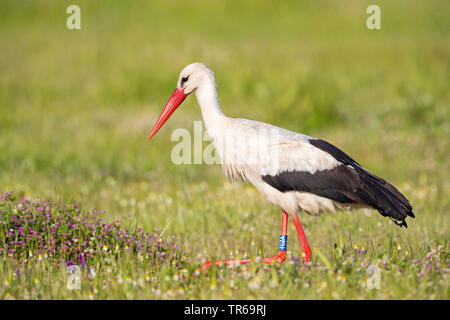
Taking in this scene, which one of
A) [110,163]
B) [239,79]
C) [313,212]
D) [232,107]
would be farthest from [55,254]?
[239,79]

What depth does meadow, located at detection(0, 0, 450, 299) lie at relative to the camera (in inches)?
187

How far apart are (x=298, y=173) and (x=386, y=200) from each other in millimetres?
782

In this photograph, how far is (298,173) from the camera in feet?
18.3

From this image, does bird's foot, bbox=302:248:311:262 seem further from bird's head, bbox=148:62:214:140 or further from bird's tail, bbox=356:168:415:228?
bird's head, bbox=148:62:214:140

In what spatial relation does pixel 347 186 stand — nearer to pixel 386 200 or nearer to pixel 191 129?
pixel 386 200

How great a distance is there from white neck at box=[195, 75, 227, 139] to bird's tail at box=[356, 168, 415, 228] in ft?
4.50

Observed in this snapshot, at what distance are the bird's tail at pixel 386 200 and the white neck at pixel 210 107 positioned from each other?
137cm

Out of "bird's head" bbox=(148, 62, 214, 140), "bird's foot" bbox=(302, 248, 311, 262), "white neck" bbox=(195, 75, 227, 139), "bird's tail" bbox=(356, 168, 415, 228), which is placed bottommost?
"bird's foot" bbox=(302, 248, 311, 262)

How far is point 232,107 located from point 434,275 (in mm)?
10208

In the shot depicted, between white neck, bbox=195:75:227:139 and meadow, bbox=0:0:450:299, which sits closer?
meadow, bbox=0:0:450:299

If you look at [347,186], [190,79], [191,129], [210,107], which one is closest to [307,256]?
[347,186]

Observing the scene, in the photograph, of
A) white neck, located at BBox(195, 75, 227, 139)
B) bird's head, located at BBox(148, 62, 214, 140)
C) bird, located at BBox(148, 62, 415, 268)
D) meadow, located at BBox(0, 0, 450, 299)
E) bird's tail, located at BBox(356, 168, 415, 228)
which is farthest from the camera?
bird's head, located at BBox(148, 62, 214, 140)

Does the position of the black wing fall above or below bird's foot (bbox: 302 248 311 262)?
above

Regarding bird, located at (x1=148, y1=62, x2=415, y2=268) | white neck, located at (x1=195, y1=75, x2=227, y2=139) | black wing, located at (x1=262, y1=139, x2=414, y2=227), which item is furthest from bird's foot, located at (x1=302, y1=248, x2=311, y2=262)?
white neck, located at (x1=195, y1=75, x2=227, y2=139)
